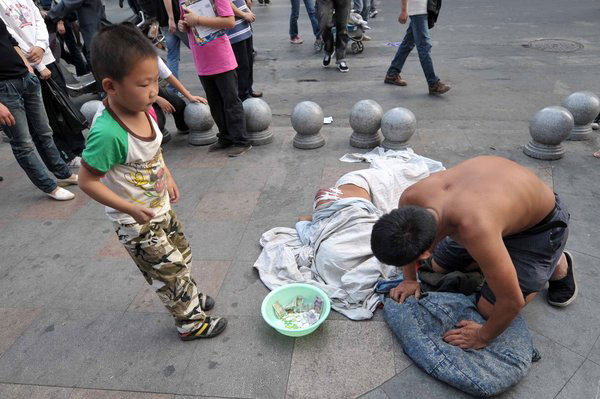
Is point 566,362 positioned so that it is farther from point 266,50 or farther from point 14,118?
point 266,50

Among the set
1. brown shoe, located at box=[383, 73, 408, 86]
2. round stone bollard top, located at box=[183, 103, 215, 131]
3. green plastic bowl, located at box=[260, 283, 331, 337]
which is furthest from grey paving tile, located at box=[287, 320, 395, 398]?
brown shoe, located at box=[383, 73, 408, 86]

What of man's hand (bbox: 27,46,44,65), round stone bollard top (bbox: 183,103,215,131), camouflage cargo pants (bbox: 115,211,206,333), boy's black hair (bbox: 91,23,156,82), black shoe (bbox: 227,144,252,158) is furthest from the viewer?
round stone bollard top (bbox: 183,103,215,131)

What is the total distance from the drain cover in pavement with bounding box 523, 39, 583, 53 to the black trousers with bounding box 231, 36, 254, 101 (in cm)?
628

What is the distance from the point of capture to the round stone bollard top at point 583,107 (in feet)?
14.3

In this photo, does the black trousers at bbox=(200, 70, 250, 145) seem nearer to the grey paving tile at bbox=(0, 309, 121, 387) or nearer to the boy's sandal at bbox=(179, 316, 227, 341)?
the grey paving tile at bbox=(0, 309, 121, 387)

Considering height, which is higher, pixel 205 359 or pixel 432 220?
pixel 432 220

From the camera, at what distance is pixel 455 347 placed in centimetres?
223

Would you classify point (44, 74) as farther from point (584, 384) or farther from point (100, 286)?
point (584, 384)

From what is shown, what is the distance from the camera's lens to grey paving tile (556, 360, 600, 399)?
2.07 meters

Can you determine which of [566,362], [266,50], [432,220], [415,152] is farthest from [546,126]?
[266,50]

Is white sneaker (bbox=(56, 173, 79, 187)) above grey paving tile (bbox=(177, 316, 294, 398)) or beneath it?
beneath

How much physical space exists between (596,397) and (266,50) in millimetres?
9425

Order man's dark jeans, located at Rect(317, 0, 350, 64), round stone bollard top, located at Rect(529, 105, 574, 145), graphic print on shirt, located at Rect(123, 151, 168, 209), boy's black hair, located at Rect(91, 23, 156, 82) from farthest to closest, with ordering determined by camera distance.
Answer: man's dark jeans, located at Rect(317, 0, 350, 64)
round stone bollard top, located at Rect(529, 105, 574, 145)
graphic print on shirt, located at Rect(123, 151, 168, 209)
boy's black hair, located at Rect(91, 23, 156, 82)

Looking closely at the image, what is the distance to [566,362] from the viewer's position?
7.32ft
